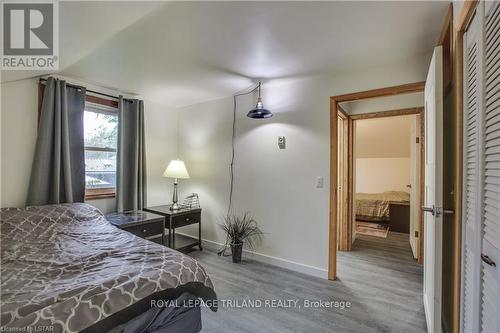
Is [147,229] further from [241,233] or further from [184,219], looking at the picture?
[241,233]

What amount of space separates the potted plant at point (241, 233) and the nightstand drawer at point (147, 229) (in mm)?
878

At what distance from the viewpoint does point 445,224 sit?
1770mm

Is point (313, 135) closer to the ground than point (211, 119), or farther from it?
closer to the ground

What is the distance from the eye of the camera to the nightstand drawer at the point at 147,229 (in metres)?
2.70

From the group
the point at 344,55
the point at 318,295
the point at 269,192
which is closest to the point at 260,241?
the point at 269,192

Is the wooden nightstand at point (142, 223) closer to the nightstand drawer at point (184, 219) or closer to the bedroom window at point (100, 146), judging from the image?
the nightstand drawer at point (184, 219)

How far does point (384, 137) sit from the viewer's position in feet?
17.4

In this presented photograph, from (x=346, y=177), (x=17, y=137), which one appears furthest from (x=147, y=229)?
(x=346, y=177)

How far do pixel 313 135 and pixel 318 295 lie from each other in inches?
65.5

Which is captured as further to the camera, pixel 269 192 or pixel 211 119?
pixel 211 119

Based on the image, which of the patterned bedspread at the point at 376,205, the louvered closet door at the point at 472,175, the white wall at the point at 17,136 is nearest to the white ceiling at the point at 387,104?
the louvered closet door at the point at 472,175

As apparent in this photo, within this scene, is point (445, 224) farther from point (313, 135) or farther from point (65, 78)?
point (65, 78)

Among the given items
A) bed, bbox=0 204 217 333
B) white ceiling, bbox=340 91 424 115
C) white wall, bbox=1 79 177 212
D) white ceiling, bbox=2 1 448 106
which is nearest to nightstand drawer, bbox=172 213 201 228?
bed, bbox=0 204 217 333

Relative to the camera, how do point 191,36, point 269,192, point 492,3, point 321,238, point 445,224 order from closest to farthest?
point 492,3
point 445,224
point 191,36
point 321,238
point 269,192
